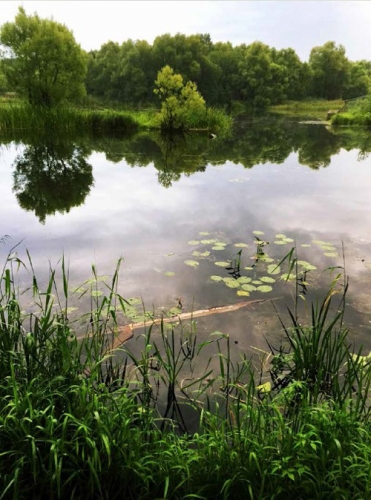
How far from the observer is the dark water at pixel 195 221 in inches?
156

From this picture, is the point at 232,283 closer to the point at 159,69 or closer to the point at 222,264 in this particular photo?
the point at 222,264

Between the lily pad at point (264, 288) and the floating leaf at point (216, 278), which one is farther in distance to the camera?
the floating leaf at point (216, 278)

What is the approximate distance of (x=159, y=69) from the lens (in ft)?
181

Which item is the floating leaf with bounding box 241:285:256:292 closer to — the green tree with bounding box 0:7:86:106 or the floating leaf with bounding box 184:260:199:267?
the floating leaf with bounding box 184:260:199:267

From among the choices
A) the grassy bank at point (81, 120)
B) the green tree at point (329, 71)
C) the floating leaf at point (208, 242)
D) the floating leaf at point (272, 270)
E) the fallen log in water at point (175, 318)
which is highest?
the green tree at point (329, 71)

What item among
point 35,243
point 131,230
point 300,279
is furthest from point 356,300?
point 35,243

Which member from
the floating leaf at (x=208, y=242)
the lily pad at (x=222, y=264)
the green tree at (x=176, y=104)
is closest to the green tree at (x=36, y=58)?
the green tree at (x=176, y=104)

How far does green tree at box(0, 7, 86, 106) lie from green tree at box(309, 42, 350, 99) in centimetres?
6111

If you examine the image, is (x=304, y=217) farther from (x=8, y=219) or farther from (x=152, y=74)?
(x=152, y=74)

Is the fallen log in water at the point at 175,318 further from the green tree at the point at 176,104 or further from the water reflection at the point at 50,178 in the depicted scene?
the green tree at the point at 176,104

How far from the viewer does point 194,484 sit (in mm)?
1814

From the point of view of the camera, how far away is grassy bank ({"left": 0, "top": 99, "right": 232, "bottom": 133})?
16734mm

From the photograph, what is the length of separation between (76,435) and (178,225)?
4.59 metres

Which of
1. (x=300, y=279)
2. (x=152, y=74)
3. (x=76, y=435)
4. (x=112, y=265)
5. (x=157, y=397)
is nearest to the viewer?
(x=76, y=435)
